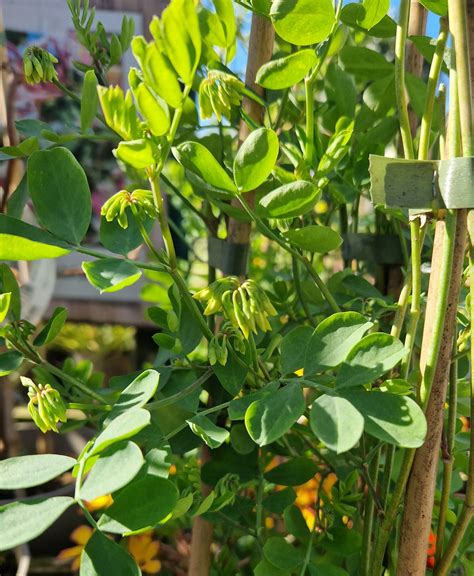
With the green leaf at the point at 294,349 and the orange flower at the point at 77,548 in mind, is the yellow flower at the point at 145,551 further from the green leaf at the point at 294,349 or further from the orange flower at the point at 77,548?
the green leaf at the point at 294,349

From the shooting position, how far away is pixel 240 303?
34cm

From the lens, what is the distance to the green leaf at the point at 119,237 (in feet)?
1.24

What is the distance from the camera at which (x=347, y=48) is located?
0.49 metres

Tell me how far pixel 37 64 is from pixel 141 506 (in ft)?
0.87

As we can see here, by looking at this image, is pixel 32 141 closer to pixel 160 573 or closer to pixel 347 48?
pixel 347 48

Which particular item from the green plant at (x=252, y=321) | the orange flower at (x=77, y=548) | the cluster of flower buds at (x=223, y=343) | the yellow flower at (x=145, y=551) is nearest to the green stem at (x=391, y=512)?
the green plant at (x=252, y=321)

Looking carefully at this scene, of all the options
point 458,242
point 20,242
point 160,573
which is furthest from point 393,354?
point 160,573

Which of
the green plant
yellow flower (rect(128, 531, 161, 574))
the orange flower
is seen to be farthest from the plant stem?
the orange flower

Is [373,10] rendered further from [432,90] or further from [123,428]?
[123,428]

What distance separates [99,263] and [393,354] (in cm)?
15

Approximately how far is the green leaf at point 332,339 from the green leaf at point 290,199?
0.19 feet

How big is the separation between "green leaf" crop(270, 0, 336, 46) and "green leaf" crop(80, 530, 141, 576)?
26 cm

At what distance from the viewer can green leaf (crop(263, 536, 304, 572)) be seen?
0.43 meters

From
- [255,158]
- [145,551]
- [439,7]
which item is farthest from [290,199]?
[145,551]
